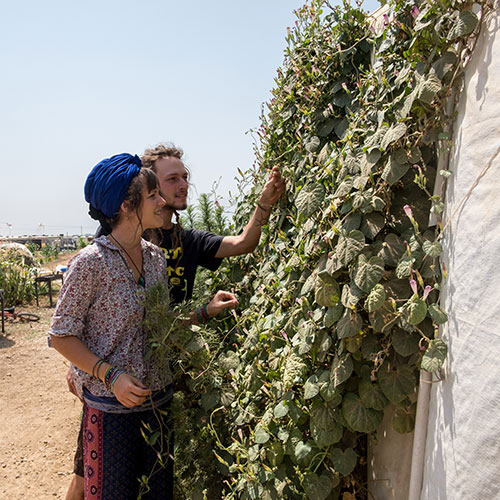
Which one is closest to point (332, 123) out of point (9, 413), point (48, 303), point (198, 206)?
point (198, 206)

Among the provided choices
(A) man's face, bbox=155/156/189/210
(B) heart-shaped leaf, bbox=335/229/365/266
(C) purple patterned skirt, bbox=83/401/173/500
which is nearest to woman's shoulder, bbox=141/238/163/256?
(A) man's face, bbox=155/156/189/210

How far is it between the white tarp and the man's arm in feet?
3.82

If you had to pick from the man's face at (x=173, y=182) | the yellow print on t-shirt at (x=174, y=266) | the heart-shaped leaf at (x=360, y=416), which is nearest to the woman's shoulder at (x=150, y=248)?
the yellow print on t-shirt at (x=174, y=266)

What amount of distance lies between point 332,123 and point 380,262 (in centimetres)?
98

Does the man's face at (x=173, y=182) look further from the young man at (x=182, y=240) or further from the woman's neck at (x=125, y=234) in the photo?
the woman's neck at (x=125, y=234)

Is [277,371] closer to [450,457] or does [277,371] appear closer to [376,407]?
[376,407]

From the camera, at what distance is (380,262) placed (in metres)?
1.41

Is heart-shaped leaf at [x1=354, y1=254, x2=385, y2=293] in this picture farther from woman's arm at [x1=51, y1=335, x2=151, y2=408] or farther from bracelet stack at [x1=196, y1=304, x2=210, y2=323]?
bracelet stack at [x1=196, y1=304, x2=210, y2=323]

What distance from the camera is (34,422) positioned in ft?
16.1

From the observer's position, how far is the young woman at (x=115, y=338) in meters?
1.96

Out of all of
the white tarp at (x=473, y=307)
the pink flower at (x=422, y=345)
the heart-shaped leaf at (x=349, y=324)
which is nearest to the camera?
the white tarp at (x=473, y=307)

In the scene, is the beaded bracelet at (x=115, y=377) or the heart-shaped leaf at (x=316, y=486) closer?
the heart-shaped leaf at (x=316, y=486)

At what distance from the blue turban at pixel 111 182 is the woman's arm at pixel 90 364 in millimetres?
578

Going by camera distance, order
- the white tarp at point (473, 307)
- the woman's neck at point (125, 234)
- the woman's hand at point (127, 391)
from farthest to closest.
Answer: the woman's neck at point (125, 234) → the woman's hand at point (127, 391) → the white tarp at point (473, 307)
